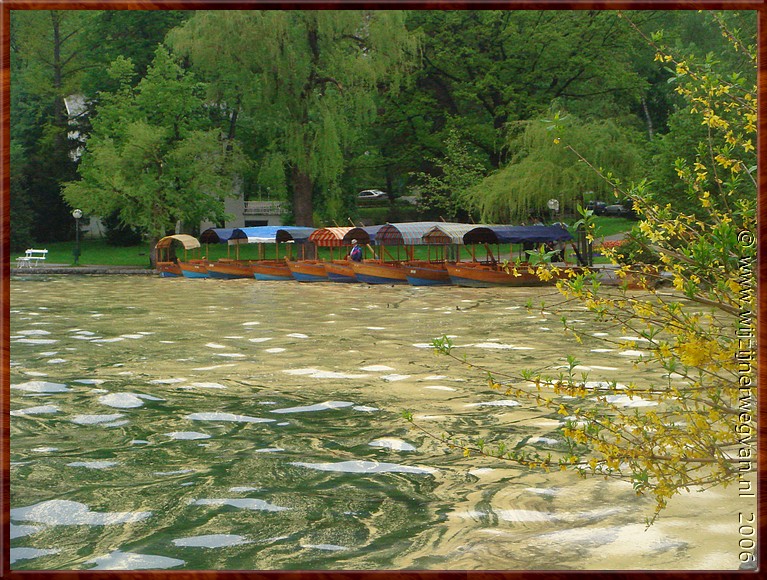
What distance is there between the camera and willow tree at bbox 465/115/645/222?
31359 millimetres

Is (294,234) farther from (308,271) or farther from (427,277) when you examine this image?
(427,277)

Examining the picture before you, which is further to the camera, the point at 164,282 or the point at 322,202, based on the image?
the point at 322,202

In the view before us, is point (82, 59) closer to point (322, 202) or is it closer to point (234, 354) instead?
point (322, 202)

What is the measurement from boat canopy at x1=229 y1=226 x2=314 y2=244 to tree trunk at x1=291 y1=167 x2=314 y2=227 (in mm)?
1669

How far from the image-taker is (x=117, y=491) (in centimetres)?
627

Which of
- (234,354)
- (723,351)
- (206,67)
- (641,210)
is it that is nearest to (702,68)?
(641,210)

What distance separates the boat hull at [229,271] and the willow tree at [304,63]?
15.1ft

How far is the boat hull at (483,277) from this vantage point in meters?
28.9

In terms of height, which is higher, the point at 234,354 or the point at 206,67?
the point at 206,67

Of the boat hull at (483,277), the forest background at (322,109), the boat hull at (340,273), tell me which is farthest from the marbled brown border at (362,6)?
the boat hull at (340,273)

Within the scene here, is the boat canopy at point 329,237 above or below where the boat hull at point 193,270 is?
above

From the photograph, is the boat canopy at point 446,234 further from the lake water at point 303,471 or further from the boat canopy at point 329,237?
the lake water at point 303,471

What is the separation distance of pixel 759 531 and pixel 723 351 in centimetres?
124

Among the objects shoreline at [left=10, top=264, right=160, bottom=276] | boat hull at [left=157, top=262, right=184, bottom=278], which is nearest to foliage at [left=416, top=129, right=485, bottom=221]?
boat hull at [left=157, top=262, right=184, bottom=278]
